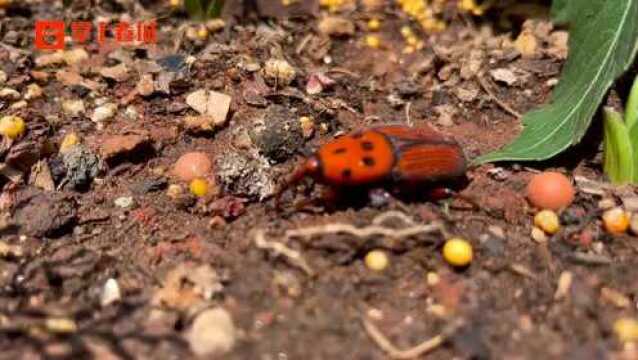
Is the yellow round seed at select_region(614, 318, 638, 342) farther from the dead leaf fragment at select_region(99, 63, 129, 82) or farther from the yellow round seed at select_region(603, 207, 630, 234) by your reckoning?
the dead leaf fragment at select_region(99, 63, 129, 82)

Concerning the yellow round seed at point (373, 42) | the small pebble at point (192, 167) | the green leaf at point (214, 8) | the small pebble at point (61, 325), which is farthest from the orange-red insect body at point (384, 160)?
the green leaf at point (214, 8)

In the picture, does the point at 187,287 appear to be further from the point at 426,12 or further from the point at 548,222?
the point at 426,12

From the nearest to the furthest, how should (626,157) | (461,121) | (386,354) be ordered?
(386,354)
(626,157)
(461,121)

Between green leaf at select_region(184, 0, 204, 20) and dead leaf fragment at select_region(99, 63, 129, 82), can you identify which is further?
green leaf at select_region(184, 0, 204, 20)

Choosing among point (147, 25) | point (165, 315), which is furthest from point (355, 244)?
point (147, 25)

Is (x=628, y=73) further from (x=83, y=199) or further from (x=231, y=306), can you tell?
(x=83, y=199)

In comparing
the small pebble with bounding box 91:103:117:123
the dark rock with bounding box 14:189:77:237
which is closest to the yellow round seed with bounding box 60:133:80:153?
the small pebble with bounding box 91:103:117:123
